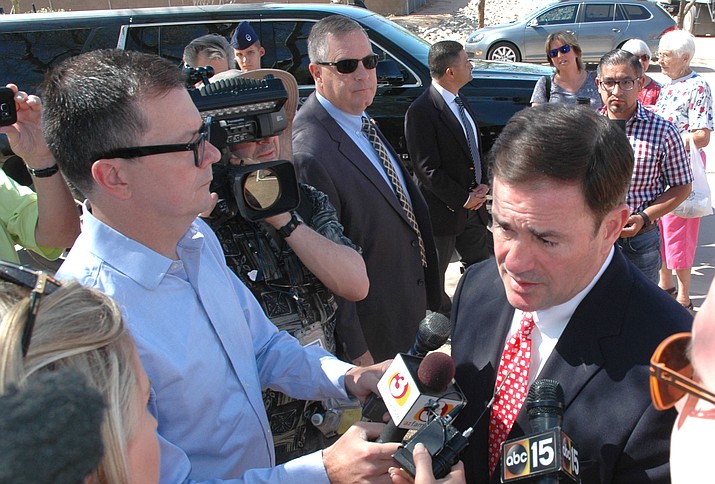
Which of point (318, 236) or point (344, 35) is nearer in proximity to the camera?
point (318, 236)

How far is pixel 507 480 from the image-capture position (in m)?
1.43

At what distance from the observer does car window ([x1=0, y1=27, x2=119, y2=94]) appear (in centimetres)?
650

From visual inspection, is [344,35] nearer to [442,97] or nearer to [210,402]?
[442,97]

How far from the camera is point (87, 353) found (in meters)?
1.16

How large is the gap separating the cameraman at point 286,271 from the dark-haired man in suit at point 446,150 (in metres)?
2.50

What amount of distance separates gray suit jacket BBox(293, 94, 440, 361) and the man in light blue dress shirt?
1.28 m

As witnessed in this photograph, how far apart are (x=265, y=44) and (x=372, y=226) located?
13.1 feet

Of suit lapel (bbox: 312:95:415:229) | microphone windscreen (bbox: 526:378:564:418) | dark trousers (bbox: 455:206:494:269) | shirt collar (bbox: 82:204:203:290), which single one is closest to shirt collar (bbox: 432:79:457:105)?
dark trousers (bbox: 455:206:494:269)

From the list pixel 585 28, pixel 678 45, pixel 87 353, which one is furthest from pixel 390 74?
pixel 585 28

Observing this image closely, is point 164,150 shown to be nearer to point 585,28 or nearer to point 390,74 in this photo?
point 390,74

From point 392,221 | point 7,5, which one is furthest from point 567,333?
point 7,5

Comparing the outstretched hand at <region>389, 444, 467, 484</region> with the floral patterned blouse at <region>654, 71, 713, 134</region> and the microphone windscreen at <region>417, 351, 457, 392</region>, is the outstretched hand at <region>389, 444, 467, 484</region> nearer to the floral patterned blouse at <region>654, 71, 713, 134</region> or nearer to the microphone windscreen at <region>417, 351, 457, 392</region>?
the microphone windscreen at <region>417, 351, 457, 392</region>

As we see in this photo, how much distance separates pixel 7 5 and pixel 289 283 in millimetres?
21578

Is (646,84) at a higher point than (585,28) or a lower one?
higher
